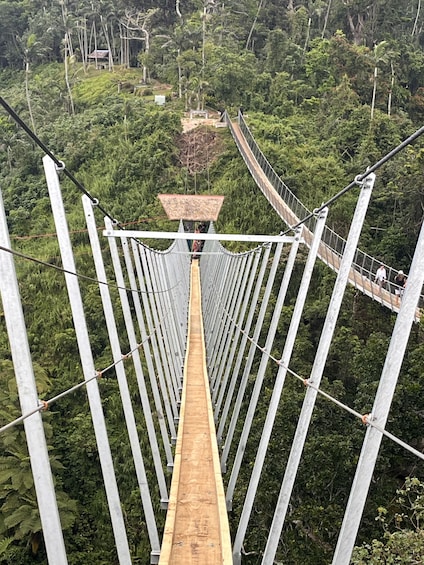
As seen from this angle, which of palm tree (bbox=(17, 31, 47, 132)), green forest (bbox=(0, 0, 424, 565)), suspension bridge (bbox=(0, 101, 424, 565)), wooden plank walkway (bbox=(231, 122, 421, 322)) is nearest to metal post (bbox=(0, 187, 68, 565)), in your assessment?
suspension bridge (bbox=(0, 101, 424, 565))

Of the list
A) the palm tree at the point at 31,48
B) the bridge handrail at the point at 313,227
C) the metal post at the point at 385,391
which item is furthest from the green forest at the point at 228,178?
the metal post at the point at 385,391

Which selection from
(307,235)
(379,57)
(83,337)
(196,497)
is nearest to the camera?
(83,337)

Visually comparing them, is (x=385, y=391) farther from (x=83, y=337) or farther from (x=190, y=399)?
(x=190, y=399)

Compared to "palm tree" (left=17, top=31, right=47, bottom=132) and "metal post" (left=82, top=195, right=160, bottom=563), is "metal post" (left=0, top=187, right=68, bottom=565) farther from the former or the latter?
"palm tree" (left=17, top=31, right=47, bottom=132)

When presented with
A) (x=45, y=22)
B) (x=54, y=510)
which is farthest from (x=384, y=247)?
(x=45, y=22)

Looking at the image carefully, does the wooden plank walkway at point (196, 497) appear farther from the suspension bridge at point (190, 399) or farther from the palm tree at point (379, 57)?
the palm tree at point (379, 57)

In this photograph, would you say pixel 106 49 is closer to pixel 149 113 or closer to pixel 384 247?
pixel 149 113

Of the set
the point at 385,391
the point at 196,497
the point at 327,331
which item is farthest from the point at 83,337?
the point at 196,497
